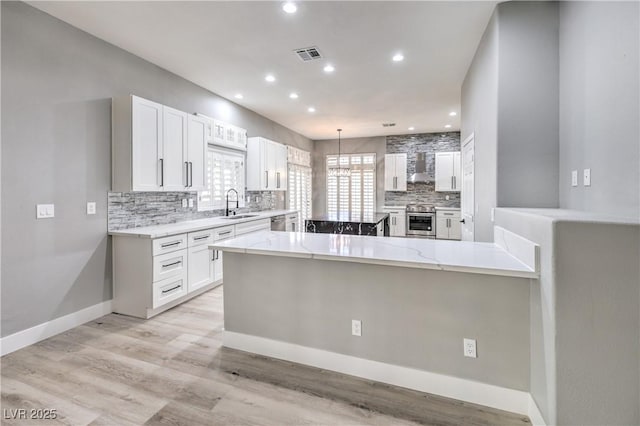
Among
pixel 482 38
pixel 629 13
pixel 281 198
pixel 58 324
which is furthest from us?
pixel 281 198

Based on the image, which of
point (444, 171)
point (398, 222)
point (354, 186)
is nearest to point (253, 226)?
point (398, 222)

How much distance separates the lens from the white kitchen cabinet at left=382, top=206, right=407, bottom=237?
8.37 meters

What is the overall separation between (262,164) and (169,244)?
2870 mm

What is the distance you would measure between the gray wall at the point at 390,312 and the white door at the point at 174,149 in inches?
70.3

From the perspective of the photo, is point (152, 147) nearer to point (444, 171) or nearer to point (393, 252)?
point (393, 252)

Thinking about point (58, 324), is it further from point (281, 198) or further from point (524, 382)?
point (281, 198)

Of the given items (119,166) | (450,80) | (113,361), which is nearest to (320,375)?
(113,361)

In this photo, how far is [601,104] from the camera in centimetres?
208

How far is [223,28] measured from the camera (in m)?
3.08

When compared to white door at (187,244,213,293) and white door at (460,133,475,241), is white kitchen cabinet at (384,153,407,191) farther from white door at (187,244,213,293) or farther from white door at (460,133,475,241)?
white door at (187,244,213,293)

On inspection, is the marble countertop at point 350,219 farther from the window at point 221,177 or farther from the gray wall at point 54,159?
the gray wall at point 54,159

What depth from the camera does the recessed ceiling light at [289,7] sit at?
2673 mm

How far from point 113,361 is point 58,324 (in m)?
1.01

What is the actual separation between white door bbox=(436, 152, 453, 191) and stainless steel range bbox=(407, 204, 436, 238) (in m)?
0.66
